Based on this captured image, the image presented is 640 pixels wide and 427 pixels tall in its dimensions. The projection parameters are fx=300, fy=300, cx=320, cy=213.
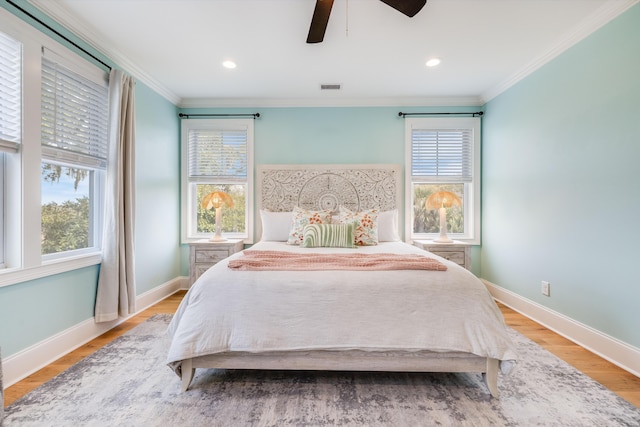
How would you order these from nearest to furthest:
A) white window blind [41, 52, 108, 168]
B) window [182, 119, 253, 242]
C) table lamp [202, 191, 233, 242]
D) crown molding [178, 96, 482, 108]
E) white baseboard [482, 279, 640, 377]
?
white baseboard [482, 279, 640, 377] → white window blind [41, 52, 108, 168] → table lamp [202, 191, 233, 242] → crown molding [178, 96, 482, 108] → window [182, 119, 253, 242]

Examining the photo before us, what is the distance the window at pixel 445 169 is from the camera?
4.00 metres

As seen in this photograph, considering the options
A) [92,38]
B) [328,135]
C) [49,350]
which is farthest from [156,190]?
[328,135]

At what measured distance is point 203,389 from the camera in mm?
1829

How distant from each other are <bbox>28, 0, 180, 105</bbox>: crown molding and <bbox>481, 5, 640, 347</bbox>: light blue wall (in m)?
4.05

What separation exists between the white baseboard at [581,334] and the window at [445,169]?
3.36 ft

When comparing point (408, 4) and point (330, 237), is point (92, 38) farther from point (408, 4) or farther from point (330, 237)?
point (330, 237)

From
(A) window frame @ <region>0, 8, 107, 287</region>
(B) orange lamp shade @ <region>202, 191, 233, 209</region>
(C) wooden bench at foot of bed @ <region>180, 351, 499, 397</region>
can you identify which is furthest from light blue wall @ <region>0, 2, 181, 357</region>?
(C) wooden bench at foot of bed @ <region>180, 351, 499, 397</region>

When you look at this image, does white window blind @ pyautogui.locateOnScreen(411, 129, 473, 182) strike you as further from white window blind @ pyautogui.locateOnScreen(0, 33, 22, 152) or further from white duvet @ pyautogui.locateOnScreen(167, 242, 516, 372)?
white window blind @ pyautogui.locateOnScreen(0, 33, 22, 152)

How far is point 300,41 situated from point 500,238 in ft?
10.2

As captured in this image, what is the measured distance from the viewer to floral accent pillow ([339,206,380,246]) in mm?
3225

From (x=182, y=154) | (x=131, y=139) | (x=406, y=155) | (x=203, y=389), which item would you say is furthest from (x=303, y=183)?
(x=203, y=389)

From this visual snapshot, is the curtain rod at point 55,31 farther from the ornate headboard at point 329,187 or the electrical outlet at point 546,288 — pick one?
the electrical outlet at point 546,288

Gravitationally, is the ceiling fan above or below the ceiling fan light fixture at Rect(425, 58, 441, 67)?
below

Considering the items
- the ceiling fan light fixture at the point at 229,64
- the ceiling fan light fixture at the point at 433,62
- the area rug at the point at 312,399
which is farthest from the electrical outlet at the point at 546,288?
the ceiling fan light fixture at the point at 229,64
